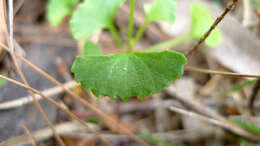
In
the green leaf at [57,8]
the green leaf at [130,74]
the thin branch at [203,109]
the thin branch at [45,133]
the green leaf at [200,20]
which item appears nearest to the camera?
the green leaf at [130,74]

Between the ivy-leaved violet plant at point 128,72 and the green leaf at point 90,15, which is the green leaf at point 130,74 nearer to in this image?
the ivy-leaved violet plant at point 128,72

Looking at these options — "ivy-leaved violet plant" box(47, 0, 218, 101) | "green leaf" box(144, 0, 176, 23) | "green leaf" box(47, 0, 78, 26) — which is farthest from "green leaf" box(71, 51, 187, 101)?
"green leaf" box(47, 0, 78, 26)

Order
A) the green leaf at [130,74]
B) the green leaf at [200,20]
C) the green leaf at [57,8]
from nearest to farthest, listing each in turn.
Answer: the green leaf at [130,74] < the green leaf at [200,20] < the green leaf at [57,8]

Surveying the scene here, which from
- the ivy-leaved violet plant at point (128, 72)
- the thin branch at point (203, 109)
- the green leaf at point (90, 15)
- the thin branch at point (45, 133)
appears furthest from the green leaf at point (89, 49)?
the thin branch at point (203, 109)

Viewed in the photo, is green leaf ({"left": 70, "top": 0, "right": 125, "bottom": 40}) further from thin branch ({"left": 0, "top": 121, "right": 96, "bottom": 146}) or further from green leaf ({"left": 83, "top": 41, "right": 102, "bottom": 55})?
thin branch ({"left": 0, "top": 121, "right": 96, "bottom": 146})

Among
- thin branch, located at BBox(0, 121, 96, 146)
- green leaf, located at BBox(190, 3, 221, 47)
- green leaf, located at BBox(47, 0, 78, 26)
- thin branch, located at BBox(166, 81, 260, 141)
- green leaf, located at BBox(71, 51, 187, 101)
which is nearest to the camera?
green leaf, located at BBox(71, 51, 187, 101)

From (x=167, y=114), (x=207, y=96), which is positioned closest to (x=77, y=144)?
(x=167, y=114)

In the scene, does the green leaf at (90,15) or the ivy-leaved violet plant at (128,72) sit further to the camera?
the green leaf at (90,15)

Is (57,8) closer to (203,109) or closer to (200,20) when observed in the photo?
(200,20)
